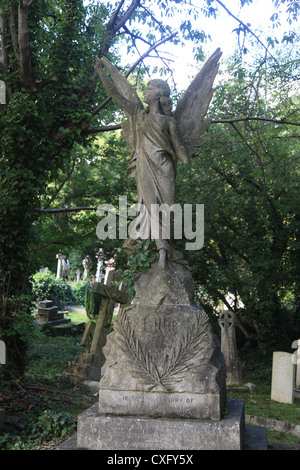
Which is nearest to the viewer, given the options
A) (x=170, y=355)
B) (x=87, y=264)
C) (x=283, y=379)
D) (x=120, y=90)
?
(x=170, y=355)

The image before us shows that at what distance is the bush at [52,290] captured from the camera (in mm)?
19391

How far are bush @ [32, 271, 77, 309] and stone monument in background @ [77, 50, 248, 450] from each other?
14995mm

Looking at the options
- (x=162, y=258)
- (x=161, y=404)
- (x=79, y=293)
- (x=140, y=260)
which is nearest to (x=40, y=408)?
(x=161, y=404)

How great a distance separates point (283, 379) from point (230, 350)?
75.9 inches

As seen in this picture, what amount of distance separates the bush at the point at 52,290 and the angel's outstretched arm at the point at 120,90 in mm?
14600

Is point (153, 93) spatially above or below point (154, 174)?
above

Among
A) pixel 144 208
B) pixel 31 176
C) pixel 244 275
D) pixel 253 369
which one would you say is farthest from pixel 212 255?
pixel 144 208

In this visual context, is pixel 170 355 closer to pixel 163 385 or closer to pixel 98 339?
pixel 163 385

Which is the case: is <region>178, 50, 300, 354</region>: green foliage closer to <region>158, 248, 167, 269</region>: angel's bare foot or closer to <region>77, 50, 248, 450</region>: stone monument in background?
<region>77, 50, 248, 450</region>: stone monument in background

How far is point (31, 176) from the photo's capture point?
7074 millimetres

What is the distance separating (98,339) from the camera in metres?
9.84

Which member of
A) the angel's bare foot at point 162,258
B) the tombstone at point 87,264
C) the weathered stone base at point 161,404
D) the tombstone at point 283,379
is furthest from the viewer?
the tombstone at point 87,264

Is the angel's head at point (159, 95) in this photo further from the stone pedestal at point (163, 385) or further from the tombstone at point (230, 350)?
the tombstone at point (230, 350)

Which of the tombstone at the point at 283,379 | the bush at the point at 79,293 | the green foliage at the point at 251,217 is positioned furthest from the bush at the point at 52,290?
the tombstone at the point at 283,379
